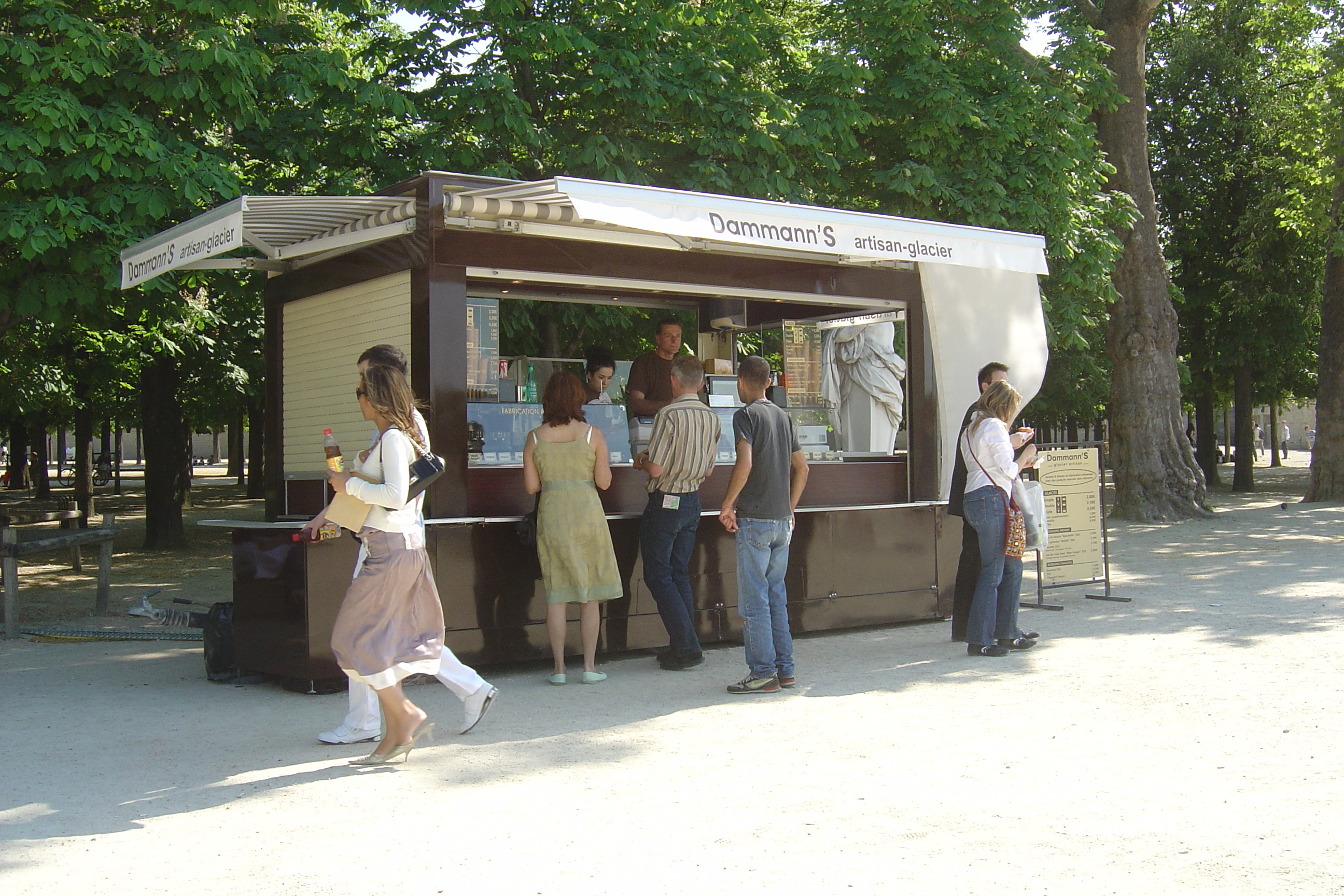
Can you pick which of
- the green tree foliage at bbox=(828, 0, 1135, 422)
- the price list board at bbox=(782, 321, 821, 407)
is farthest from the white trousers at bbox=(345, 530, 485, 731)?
the green tree foliage at bbox=(828, 0, 1135, 422)

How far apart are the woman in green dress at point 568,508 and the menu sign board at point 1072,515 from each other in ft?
14.3

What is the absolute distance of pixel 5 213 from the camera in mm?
8477

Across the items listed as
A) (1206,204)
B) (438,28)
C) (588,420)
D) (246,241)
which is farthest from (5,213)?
(1206,204)

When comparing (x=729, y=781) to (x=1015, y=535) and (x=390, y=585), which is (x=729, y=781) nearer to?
(x=390, y=585)

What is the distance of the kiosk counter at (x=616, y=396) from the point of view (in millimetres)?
6840

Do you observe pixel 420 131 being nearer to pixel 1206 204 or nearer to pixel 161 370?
pixel 161 370

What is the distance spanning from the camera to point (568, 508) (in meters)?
6.84

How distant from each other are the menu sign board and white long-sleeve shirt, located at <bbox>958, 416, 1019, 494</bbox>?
2317 mm

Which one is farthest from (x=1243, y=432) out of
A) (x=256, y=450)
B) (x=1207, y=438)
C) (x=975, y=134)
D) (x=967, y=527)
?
(x=256, y=450)

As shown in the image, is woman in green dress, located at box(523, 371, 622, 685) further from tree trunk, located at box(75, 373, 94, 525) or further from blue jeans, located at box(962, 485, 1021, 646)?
tree trunk, located at box(75, 373, 94, 525)

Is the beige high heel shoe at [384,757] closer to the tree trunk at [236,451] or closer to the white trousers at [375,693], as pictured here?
the white trousers at [375,693]

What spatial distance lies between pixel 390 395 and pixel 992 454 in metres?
4.03

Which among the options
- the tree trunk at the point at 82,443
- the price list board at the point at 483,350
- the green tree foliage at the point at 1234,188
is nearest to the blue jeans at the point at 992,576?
the price list board at the point at 483,350

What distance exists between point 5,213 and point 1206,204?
23228 millimetres
